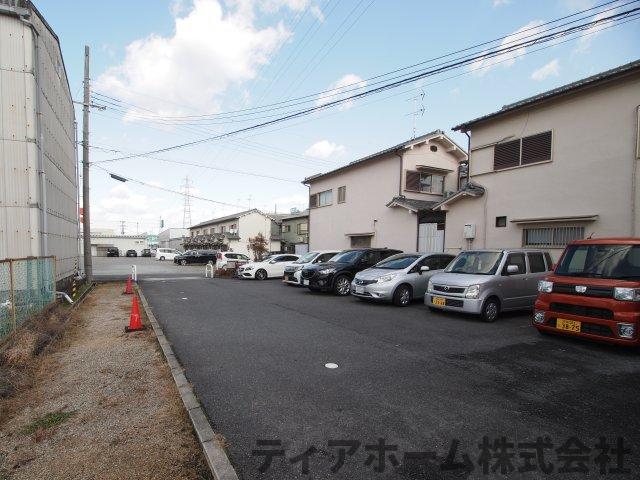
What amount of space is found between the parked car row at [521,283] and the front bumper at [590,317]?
12mm

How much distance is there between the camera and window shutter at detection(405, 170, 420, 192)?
17359mm

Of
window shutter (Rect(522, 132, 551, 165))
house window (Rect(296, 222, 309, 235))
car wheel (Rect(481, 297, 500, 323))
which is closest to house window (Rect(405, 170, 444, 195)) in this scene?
window shutter (Rect(522, 132, 551, 165))

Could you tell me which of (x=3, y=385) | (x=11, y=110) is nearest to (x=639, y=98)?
(x=3, y=385)

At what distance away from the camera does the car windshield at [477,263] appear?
28.0ft

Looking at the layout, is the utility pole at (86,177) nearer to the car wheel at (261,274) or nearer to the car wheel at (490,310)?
the car wheel at (261,274)

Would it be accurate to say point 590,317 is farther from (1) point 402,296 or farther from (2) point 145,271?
(2) point 145,271

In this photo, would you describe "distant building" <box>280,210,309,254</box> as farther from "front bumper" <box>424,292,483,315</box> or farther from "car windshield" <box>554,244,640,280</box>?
"car windshield" <box>554,244,640,280</box>

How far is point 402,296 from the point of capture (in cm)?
1012

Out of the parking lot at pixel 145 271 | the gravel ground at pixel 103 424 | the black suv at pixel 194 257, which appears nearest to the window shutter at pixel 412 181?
the parking lot at pixel 145 271

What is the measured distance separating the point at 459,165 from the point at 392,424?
18.5 metres

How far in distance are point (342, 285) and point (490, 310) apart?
5.20 metres

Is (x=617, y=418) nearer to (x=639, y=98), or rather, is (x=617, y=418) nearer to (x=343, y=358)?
(x=343, y=358)

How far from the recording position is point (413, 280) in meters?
10.3

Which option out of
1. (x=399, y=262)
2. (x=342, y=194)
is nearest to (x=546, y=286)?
(x=399, y=262)
